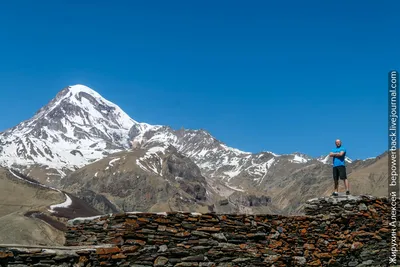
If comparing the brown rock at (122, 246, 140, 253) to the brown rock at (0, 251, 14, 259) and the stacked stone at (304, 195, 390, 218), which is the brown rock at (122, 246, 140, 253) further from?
the stacked stone at (304, 195, 390, 218)

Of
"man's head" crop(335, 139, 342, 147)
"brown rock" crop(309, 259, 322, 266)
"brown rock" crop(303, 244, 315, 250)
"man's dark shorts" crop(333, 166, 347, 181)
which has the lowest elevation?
"brown rock" crop(309, 259, 322, 266)

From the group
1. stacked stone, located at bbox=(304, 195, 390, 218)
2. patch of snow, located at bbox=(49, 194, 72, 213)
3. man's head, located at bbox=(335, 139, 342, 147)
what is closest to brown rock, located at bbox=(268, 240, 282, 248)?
stacked stone, located at bbox=(304, 195, 390, 218)

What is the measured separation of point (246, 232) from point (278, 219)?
1.57m

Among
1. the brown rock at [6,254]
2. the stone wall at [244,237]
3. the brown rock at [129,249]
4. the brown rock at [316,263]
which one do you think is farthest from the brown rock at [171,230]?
the brown rock at [316,263]

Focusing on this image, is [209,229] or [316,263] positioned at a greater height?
[209,229]

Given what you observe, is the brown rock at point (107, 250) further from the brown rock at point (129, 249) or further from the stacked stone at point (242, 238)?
the brown rock at point (129, 249)

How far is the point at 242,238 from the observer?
536 inches

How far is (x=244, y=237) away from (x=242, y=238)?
7 cm

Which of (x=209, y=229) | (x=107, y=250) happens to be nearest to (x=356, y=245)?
(x=209, y=229)

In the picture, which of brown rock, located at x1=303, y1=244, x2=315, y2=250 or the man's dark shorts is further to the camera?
the man's dark shorts

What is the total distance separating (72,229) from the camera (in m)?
14.0

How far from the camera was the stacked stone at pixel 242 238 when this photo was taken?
12219mm

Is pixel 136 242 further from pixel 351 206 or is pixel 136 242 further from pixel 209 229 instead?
pixel 351 206

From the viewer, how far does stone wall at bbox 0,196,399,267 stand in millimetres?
12164
